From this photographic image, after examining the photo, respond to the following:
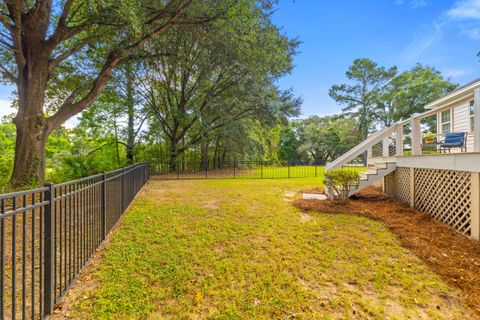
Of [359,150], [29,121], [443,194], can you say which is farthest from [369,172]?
[29,121]

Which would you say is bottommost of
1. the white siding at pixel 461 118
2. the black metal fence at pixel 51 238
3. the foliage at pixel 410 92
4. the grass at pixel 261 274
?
the grass at pixel 261 274

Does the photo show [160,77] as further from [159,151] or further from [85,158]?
[85,158]

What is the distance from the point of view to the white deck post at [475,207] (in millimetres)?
3582

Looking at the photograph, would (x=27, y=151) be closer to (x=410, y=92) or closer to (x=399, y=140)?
(x=399, y=140)

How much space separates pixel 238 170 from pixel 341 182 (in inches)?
408

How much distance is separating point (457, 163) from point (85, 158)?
47.1 feet

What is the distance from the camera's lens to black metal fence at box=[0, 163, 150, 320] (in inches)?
63.9

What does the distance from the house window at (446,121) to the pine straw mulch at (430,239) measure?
704cm

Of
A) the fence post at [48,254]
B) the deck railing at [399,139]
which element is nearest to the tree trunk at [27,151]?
the fence post at [48,254]

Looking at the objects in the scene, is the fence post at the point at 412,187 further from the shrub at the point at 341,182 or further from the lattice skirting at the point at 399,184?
the shrub at the point at 341,182

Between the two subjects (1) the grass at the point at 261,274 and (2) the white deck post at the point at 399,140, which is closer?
(1) the grass at the point at 261,274

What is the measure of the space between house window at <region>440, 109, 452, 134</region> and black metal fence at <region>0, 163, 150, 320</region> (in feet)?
44.8

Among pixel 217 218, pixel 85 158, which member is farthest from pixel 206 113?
pixel 217 218

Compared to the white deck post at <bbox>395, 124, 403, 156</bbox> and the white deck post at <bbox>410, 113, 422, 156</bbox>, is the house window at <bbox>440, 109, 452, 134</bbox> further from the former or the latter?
the white deck post at <bbox>410, 113, 422, 156</bbox>
